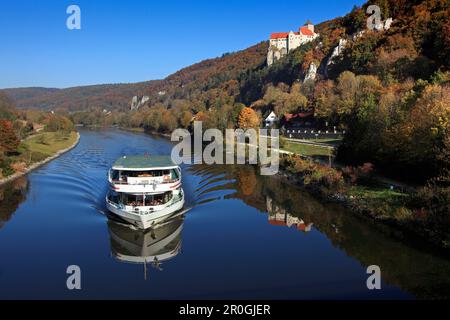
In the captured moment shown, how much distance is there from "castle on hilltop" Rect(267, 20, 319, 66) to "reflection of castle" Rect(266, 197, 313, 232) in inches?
4686

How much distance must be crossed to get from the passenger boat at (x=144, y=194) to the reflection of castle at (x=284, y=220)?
6340mm

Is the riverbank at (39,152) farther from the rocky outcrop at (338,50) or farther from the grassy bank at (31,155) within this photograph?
the rocky outcrop at (338,50)

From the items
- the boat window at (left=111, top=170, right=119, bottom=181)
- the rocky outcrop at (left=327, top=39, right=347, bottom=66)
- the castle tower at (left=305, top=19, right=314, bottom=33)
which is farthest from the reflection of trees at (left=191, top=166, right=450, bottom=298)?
the castle tower at (left=305, top=19, right=314, bottom=33)

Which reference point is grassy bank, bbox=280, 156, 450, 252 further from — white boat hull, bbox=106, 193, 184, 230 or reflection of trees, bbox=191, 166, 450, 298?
white boat hull, bbox=106, 193, 184, 230

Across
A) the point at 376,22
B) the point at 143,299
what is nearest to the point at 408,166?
the point at 143,299

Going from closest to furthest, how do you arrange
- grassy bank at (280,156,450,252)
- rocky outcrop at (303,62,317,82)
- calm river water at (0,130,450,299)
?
calm river water at (0,130,450,299), grassy bank at (280,156,450,252), rocky outcrop at (303,62,317,82)

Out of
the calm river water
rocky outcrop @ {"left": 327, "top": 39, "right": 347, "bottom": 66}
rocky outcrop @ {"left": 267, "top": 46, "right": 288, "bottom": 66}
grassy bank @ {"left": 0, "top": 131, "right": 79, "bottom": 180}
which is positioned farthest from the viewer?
rocky outcrop @ {"left": 267, "top": 46, "right": 288, "bottom": 66}

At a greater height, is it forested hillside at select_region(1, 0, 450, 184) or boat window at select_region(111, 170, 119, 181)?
forested hillside at select_region(1, 0, 450, 184)

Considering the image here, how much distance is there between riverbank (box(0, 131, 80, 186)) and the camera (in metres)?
48.2

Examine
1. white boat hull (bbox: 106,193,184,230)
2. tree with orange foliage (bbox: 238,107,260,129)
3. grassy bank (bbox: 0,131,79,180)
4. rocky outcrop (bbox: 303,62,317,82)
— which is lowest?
white boat hull (bbox: 106,193,184,230)
